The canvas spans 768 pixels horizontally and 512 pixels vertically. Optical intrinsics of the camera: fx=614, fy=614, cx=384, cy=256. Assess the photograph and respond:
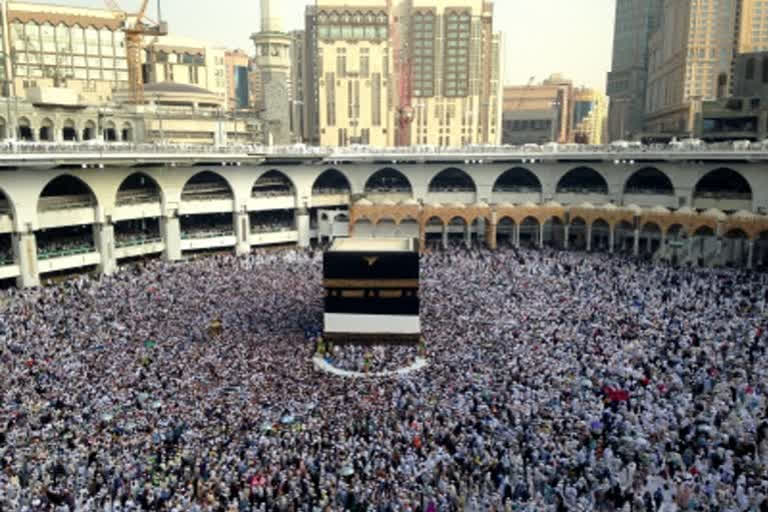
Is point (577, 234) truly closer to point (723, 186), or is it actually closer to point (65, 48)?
point (723, 186)

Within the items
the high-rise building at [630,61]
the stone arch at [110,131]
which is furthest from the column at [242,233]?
the high-rise building at [630,61]

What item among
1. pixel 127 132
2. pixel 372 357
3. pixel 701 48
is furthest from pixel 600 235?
pixel 701 48

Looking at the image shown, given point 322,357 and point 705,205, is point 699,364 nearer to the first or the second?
point 322,357

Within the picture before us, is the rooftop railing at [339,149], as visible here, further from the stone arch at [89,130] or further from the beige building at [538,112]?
the beige building at [538,112]

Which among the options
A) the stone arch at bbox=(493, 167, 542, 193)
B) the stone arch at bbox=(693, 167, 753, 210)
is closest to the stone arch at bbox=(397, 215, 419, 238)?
the stone arch at bbox=(493, 167, 542, 193)

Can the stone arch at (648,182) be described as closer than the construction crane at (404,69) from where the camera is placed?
Yes
